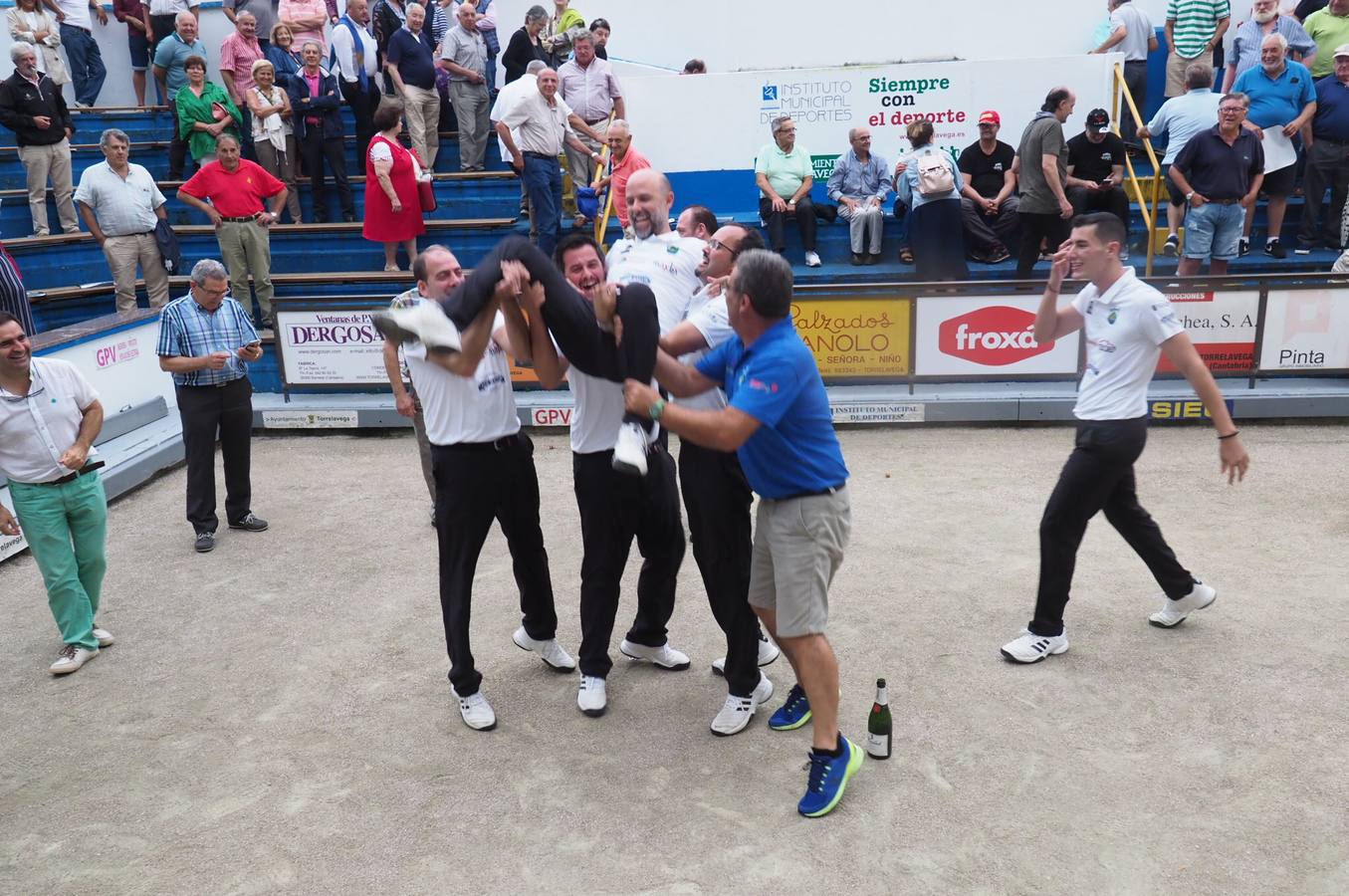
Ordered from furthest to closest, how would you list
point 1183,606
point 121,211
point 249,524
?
point 121,211
point 249,524
point 1183,606

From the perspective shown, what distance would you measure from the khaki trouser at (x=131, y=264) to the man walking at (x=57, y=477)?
6.72 metres

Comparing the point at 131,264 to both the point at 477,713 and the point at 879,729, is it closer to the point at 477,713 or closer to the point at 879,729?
the point at 477,713

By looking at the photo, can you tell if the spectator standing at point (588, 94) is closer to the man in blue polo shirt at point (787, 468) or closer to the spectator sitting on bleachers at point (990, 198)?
the spectator sitting on bleachers at point (990, 198)

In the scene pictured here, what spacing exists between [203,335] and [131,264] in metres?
5.52

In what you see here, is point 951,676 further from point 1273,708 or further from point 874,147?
point 874,147

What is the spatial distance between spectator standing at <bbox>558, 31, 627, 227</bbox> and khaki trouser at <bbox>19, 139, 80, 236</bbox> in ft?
20.4

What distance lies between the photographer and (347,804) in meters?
4.54

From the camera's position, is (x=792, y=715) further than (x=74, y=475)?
No

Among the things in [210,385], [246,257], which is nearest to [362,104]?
[246,257]

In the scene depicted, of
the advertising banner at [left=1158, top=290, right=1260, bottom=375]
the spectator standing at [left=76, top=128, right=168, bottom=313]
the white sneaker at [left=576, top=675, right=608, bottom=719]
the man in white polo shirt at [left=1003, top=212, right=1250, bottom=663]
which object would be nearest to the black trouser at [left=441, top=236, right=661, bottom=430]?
the white sneaker at [left=576, top=675, right=608, bottom=719]

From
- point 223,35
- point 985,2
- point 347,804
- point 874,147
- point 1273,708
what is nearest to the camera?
point 347,804

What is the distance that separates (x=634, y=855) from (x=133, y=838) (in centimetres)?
207

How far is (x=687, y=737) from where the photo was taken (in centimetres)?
498

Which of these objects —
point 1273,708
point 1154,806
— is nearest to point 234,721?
point 1154,806
